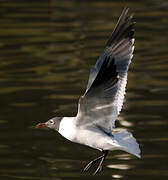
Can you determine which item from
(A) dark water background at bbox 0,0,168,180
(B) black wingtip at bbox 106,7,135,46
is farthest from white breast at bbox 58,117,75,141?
(A) dark water background at bbox 0,0,168,180

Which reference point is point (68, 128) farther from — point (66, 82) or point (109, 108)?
point (66, 82)

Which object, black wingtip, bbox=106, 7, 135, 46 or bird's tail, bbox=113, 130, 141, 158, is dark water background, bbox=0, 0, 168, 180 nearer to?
bird's tail, bbox=113, 130, 141, 158

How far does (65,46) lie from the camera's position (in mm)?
18141

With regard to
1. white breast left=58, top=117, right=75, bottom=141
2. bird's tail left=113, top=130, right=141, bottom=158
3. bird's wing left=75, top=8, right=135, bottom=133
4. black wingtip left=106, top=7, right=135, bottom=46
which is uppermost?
black wingtip left=106, top=7, right=135, bottom=46

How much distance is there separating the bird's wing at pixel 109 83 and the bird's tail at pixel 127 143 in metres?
0.18

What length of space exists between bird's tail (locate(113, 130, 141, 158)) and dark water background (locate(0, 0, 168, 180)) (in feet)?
7.85

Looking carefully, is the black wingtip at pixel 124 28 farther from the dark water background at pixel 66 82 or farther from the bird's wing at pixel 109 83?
the dark water background at pixel 66 82

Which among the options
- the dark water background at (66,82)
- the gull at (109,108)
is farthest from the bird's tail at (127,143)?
the dark water background at (66,82)

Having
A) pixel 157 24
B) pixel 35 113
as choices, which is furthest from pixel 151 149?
pixel 157 24

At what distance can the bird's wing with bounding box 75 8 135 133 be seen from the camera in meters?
7.50

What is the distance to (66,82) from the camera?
50.2 ft

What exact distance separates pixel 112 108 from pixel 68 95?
260 inches

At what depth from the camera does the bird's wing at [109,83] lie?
7496mm

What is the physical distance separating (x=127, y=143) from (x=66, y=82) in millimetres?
7303
